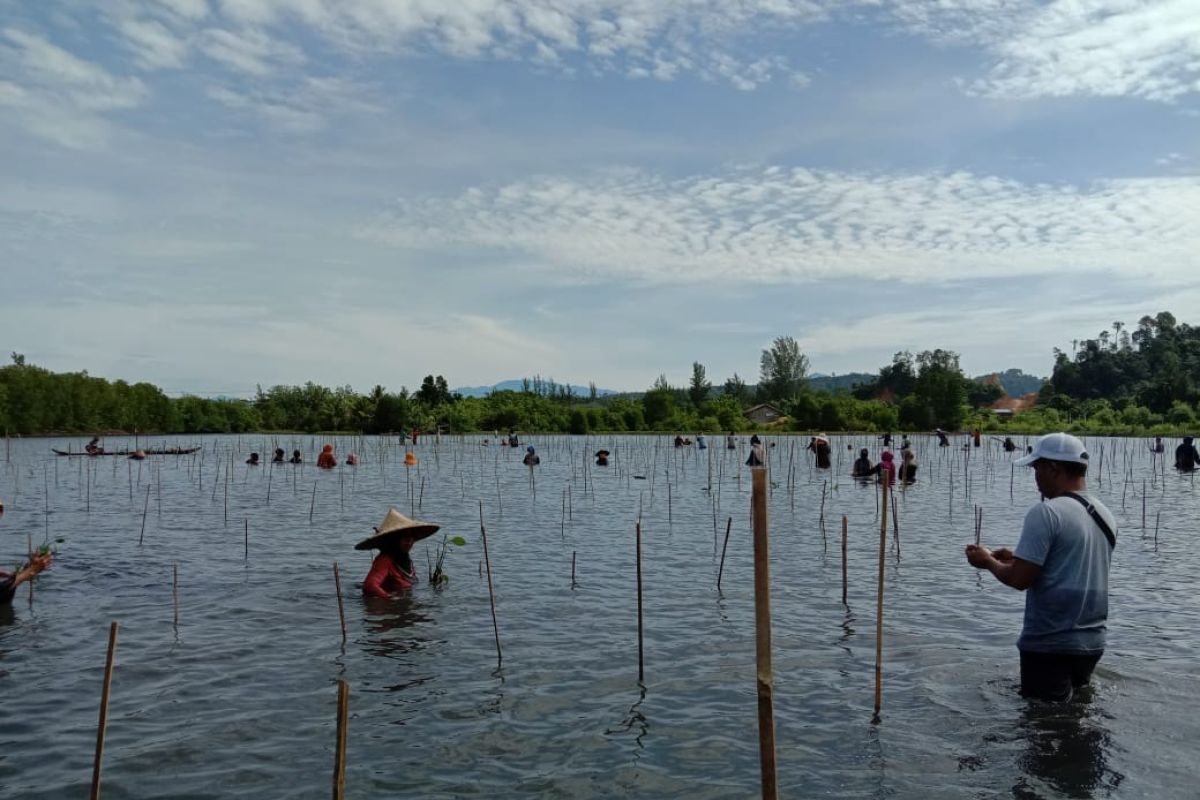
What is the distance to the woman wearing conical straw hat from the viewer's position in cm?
1117

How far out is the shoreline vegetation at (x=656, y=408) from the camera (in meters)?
87.4

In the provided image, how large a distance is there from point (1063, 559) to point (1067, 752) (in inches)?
67.7

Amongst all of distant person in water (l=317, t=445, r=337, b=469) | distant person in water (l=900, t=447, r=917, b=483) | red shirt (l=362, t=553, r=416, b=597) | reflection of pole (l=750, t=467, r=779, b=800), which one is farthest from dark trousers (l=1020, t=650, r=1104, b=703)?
distant person in water (l=317, t=445, r=337, b=469)

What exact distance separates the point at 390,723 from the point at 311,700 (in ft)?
3.09

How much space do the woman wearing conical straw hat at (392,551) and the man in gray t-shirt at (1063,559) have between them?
709 cm

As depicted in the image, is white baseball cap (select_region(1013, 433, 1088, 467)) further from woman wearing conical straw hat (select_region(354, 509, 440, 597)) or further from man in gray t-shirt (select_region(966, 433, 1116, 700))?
woman wearing conical straw hat (select_region(354, 509, 440, 597))

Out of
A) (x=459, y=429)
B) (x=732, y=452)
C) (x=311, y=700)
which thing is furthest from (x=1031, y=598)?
(x=459, y=429)

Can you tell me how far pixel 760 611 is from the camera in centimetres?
422

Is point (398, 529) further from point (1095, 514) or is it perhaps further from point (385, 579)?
point (1095, 514)

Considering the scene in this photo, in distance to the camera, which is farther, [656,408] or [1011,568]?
[656,408]

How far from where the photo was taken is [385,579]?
38.6 ft

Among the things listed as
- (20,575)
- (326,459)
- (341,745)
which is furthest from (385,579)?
(326,459)

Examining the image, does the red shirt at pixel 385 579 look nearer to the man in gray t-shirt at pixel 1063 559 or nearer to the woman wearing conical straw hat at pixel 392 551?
the woman wearing conical straw hat at pixel 392 551

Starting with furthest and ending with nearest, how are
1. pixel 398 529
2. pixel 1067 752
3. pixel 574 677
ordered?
1. pixel 398 529
2. pixel 574 677
3. pixel 1067 752
